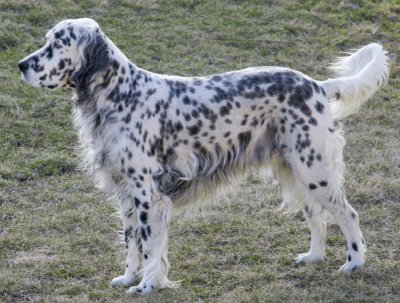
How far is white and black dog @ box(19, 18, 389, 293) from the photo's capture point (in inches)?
252

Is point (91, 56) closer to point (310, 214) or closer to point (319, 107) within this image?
point (319, 107)

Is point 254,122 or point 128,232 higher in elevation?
point 254,122

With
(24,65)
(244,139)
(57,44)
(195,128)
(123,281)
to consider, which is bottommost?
(123,281)

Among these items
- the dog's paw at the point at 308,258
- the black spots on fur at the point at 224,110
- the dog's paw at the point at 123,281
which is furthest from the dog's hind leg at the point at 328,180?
the dog's paw at the point at 123,281

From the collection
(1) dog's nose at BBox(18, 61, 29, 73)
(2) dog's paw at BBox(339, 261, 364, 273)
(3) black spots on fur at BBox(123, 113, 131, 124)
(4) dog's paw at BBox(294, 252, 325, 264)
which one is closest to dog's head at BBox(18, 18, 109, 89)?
(1) dog's nose at BBox(18, 61, 29, 73)

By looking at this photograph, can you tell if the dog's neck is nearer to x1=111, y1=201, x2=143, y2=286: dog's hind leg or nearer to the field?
x1=111, y1=201, x2=143, y2=286: dog's hind leg

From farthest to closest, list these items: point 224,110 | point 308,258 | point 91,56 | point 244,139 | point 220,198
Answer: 1. point 220,198
2. point 308,258
3. point 244,139
4. point 224,110
5. point 91,56

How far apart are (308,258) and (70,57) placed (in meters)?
2.33

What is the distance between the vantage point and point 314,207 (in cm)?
700

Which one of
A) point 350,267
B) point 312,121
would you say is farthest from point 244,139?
point 350,267

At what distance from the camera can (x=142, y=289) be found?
644cm

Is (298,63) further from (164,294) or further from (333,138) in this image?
(164,294)

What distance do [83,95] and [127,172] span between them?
645mm

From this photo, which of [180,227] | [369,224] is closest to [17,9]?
[180,227]
